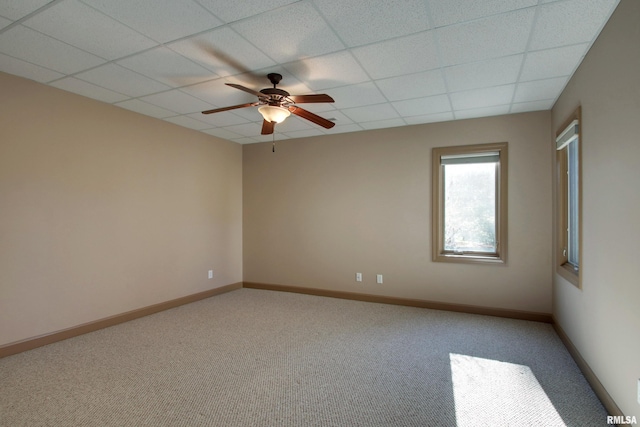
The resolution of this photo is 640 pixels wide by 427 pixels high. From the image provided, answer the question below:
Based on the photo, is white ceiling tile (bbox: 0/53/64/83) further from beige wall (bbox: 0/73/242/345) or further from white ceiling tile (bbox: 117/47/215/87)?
white ceiling tile (bbox: 117/47/215/87)

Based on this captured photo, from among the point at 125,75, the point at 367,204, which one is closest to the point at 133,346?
the point at 125,75

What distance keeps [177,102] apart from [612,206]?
4129 millimetres

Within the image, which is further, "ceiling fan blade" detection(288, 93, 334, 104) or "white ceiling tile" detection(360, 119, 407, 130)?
"white ceiling tile" detection(360, 119, 407, 130)

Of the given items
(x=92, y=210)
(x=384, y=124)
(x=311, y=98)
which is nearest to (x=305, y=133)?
(x=384, y=124)

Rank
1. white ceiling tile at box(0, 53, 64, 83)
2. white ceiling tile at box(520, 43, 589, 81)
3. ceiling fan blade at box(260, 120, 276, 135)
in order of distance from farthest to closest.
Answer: ceiling fan blade at box(260, 120, 276, 135), white ceiling tile at box(0, 53, 64, 83), white ceiling tile at box(520, 43, 589, 81)

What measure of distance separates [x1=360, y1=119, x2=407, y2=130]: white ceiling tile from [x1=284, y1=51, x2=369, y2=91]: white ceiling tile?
145 centimetres

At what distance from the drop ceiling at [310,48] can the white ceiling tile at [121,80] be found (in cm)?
2

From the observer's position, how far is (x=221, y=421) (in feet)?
6.77

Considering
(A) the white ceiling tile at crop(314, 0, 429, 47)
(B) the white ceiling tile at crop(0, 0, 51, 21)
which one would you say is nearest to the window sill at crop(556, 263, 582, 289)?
(A) the white ceiling tile at crop(314, 0, 429, 47)

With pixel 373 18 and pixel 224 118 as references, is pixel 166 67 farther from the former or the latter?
pixel 373 18

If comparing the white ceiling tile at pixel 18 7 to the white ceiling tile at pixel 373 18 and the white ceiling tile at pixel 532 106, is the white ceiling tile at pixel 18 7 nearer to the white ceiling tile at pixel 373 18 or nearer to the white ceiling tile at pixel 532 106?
the white ceiling tile at pixel 373 18

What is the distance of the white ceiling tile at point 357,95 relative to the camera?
10.8 ft

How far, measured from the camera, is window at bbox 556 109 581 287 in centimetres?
326

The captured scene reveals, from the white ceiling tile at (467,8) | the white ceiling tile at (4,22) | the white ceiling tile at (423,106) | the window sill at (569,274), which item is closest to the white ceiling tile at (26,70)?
the white ceiling tile at (4,22)
